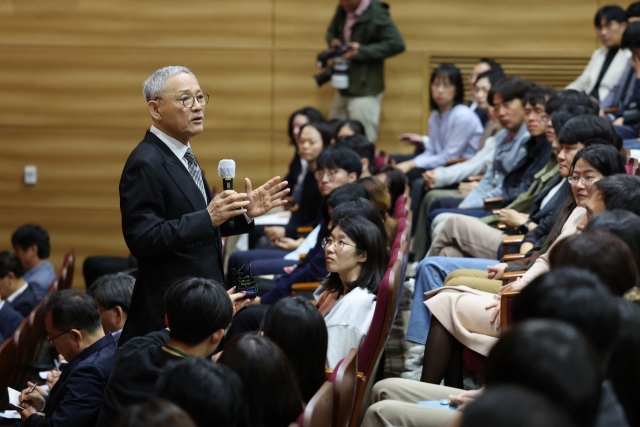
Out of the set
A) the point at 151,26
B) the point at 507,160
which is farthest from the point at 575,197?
the point at 151,26

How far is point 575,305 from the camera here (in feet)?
4.44

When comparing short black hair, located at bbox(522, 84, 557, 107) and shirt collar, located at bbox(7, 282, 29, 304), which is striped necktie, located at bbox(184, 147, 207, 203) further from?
shirt collar, located at bbox(7, 282, 29, 304)

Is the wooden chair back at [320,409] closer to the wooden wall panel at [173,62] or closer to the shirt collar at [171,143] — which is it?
the shirt collar at [171,143]

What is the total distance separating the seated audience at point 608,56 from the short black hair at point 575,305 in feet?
12.2

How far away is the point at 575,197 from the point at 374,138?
10.7 feet

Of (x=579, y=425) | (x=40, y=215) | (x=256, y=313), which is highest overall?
(x=579, y=425)

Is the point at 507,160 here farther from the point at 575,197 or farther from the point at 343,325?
the point at 343,325

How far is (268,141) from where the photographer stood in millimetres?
6172

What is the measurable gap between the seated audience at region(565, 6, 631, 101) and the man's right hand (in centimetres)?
320

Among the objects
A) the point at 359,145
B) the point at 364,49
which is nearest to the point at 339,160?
the point at 359,145

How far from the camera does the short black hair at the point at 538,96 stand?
4.01 m

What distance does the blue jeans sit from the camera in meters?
2.88

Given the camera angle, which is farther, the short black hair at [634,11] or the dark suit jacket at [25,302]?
the short black hair at [634,11]

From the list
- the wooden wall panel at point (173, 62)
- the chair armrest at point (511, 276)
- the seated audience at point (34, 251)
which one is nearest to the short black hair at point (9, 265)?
the seated audience at point (34, 251)
